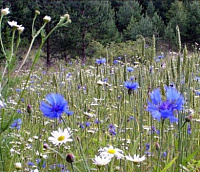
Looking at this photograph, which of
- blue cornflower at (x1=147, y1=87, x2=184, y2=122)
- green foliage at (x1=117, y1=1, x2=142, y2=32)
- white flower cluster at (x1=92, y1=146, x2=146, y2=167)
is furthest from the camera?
green foliage at (x1=117, y1=1, x2=142, y2=32)

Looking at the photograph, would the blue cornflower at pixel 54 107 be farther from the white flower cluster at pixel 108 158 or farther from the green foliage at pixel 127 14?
the green foliage at pixel 127 14

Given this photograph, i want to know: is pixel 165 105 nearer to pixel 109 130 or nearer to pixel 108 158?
pixel 108 158

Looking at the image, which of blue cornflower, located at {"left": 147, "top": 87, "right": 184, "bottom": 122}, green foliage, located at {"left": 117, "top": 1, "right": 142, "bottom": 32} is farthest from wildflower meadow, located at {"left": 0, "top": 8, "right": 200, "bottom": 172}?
green foliage, located at {"left": 117, "top": 1, "right": 142, "bottom": 32}

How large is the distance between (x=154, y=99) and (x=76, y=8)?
40.8ft

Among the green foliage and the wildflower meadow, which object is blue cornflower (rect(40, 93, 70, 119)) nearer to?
the wildflower meadow

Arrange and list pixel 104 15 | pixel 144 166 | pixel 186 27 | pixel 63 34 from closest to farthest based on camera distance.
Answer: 1. pixel 144 166
2. pixel 63 34
3. pixel 104 15
4. pixel 186 27

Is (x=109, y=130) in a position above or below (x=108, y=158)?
below

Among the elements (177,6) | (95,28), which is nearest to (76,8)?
(95,28)

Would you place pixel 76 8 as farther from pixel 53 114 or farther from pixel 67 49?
pixel 53 114

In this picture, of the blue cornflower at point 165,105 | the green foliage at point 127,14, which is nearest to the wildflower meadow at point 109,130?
the blue cornflower at point 165,105

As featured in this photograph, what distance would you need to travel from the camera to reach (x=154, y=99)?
88 centimetres

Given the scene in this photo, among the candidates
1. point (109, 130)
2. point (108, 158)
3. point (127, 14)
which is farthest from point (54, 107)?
point (127, 14)

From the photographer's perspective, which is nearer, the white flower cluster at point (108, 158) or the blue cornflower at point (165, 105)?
the blue cornflower at point (165, 105)

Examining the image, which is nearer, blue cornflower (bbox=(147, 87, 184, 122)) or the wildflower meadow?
blue cornflower (bbox=(147, 87, 184, 122))
